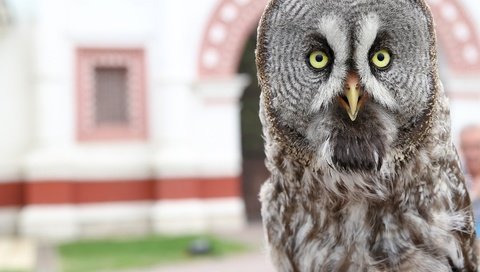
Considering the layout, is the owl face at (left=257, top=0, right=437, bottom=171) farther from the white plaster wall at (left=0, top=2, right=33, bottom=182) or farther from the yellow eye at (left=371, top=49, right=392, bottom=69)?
the white plaster wall at (left=0, top=2, right=33, bottom=182)

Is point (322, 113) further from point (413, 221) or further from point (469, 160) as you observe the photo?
point (469, 160)

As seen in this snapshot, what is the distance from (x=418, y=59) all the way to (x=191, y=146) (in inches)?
298

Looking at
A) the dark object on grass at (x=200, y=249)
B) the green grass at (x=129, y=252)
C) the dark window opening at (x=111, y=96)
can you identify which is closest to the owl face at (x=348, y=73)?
the green grass at (x=129, y=252)

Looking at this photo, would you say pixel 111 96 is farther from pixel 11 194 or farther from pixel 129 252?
pixel 129 252

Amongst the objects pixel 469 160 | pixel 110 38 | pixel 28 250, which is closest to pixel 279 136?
pixel 469 160

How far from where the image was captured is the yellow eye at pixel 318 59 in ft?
5.11

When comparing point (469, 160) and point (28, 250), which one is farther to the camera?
point (28, 250)

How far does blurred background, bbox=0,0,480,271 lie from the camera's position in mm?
8836

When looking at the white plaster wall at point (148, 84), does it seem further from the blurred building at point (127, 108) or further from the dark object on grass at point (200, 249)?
the dark object on grass at point (200, 249)

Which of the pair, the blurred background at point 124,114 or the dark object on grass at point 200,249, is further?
the blurred background at point 124,114

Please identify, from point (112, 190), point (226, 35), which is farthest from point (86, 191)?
point (226, 35)

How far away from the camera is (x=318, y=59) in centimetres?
157

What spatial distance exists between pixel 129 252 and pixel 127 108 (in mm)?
2267

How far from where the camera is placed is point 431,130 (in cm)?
168
